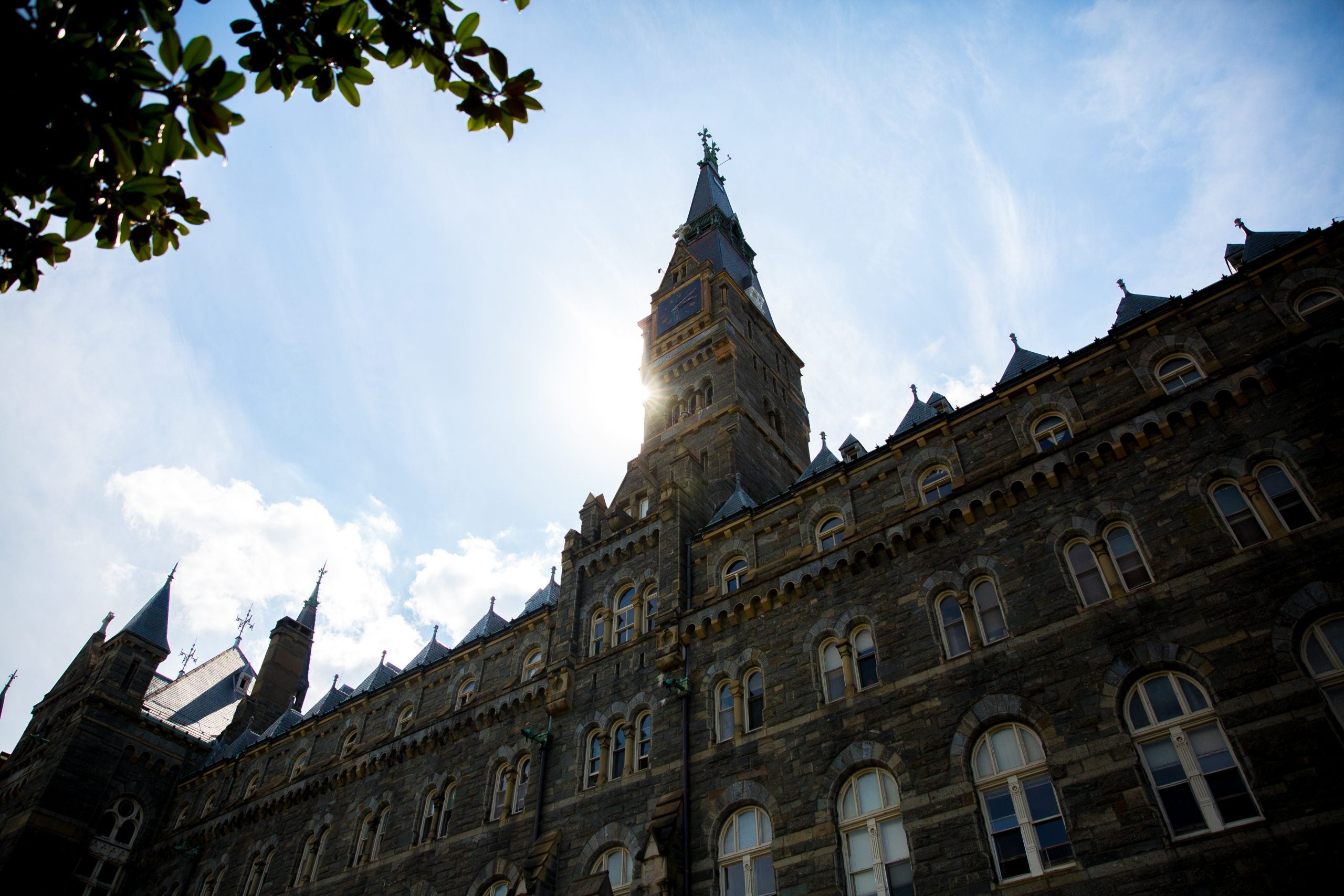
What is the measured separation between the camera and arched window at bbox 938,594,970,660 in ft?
62.0

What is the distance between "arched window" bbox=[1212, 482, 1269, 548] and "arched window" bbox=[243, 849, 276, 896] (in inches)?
1272

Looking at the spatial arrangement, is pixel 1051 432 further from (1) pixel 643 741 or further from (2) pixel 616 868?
(2) pixel 616 868

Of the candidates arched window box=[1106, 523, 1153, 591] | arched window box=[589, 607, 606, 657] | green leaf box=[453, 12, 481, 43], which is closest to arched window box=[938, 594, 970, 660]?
arched window box=[1106, 523, 1153, 591]

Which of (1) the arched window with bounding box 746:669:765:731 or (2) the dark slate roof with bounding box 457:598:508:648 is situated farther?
(2) the dark slate roof with bounding box 457:598:508:648

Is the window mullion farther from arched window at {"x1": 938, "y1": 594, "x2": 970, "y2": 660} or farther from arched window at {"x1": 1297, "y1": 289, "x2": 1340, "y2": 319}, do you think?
arched window at {"x1": 1297, "y1": 289, "x2": 1340, "y2": 319}

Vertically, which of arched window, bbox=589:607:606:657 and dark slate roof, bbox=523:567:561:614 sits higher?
dark slate roof, bbox=523:567:561:614

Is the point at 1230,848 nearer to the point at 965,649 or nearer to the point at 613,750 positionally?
the point at 965,649

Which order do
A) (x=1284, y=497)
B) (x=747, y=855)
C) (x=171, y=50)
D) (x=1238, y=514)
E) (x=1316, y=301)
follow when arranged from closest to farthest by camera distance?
1. (x=171, y=50)
2. (x=1284, y=497)
3. (x=1238, y=514)
4. (x=1316, y=301)
5. (x=747, y=855)

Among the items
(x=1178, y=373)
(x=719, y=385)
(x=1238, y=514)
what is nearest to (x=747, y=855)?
(x=1238, y=514)

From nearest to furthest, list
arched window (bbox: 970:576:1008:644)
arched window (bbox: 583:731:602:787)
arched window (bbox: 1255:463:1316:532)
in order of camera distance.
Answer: arched window (bbox: 1255:463:1316:532), arched window (bbox: 970:576:1008:644), arched window (bbox: 583:731:602:787)

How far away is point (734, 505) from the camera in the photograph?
27.8 metres

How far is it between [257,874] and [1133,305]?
34.7 m

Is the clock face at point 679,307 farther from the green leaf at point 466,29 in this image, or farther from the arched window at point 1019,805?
the green leaf at point 466,29

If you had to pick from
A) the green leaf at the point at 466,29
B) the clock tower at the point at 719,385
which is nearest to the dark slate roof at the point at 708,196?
the clock tower at the point at 719,385
